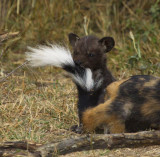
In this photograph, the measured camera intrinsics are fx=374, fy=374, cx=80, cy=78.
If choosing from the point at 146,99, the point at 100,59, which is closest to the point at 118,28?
the point at 100,59

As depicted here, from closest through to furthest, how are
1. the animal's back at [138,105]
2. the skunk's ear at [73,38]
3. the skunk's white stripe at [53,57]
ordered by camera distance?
the animal's back at [138,105], the skunk's white stripe at [53,57], the skunk's ear at [73,38]

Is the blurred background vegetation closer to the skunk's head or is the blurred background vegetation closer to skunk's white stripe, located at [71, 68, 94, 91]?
the skunk's head

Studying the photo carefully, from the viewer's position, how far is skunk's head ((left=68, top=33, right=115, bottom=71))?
4.75m

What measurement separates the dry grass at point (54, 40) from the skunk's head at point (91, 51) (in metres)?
0.44

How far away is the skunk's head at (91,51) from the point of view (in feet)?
15.6

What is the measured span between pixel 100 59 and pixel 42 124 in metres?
1.36

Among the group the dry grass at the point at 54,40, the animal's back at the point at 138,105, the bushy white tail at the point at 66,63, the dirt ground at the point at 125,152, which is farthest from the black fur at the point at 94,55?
the dirt ground at the point at 125,152

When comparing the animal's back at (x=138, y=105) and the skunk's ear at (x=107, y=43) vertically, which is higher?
the skunk's ear at (x=107, y=43)

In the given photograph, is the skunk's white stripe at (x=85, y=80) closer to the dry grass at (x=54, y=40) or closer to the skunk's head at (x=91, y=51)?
the dry grass at (x=54, y=40)

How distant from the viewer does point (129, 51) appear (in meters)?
6.24

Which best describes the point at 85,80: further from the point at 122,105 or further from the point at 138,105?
the point at 138,105

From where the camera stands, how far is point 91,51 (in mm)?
4863

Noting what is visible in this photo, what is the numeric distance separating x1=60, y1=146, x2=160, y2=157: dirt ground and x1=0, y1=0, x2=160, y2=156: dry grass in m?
0.52

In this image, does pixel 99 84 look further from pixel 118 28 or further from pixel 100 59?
pixel 118 28
